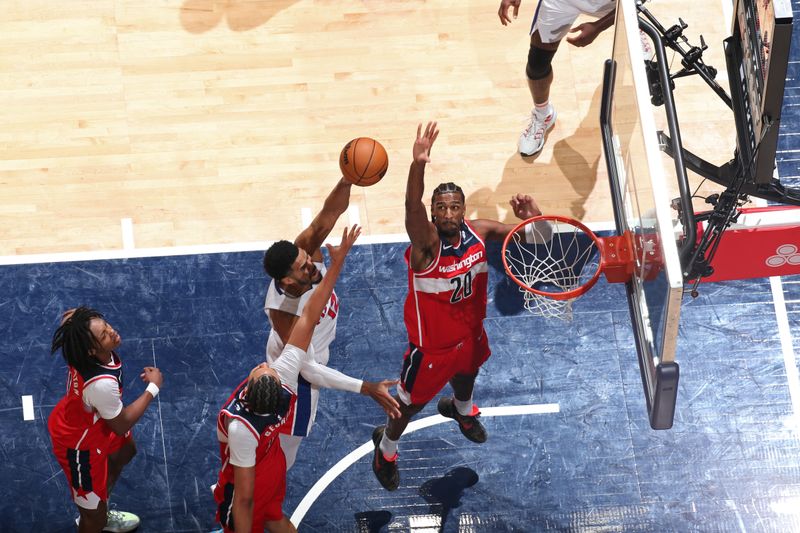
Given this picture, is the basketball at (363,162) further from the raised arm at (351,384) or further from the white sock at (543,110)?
the white sock at (543,110)

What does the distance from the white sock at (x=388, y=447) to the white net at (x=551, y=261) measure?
1354mm

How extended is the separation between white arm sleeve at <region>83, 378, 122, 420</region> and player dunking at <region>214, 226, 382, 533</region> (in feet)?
2.11

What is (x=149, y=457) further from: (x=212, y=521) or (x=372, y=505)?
(x=372, y=505)

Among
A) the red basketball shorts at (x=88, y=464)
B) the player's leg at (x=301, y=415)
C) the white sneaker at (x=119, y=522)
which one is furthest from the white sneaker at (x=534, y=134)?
the white sneaker at (x=119, y=522)

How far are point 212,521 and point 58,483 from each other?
109 centimetres

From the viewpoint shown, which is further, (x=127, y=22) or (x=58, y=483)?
(x=127, y=22)

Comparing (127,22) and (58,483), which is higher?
(127,22)

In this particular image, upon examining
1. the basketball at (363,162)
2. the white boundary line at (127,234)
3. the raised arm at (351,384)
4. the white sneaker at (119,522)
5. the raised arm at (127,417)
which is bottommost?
the white sneaker at (119,522)

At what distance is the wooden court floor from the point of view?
24.4ft

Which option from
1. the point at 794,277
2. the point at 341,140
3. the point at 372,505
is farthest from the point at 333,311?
the point at 794,277

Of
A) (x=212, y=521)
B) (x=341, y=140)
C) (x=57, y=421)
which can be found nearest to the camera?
(x=57, y=421)

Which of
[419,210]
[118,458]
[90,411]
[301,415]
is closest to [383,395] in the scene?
[301,415]

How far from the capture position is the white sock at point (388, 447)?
6391 mm

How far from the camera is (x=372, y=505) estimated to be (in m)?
6.51
